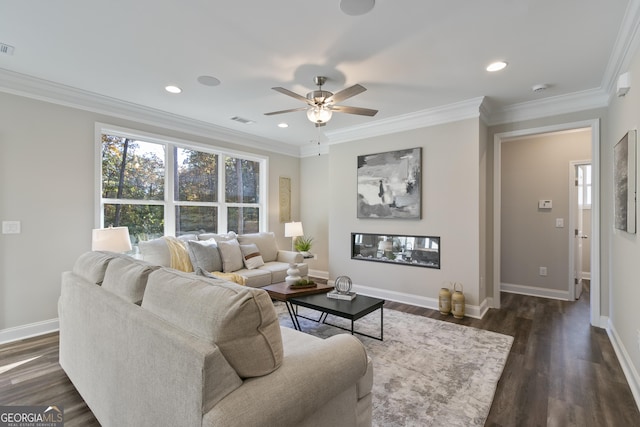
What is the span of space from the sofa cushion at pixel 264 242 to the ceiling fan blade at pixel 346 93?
8.61 feet

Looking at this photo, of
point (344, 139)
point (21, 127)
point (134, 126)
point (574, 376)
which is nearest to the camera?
point (574, 376)

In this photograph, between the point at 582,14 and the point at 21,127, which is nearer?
the point at 582,14

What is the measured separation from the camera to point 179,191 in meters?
4.51

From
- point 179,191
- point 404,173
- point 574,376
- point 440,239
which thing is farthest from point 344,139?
point 574,376

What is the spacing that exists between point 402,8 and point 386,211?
110 inches

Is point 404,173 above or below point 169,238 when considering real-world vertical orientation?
above

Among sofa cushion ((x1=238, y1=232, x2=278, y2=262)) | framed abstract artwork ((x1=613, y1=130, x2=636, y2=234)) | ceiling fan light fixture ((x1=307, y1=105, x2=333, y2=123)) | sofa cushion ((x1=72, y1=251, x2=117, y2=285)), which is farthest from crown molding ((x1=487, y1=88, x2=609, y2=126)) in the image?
sofa cushion ((x1=72, y1=251, x2=117, y2=285))

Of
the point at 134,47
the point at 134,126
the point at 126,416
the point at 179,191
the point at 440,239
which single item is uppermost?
the point at 134,47

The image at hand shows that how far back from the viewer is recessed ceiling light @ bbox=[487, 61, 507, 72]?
9.05 ft

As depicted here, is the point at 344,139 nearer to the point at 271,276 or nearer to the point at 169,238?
the point at 271,276

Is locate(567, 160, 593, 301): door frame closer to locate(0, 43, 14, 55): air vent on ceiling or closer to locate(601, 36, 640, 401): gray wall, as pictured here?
locate(601, 36, 640, 401): gray wall

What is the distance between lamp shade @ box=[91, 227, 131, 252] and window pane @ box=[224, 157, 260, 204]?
2.11m

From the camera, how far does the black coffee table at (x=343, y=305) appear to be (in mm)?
2672

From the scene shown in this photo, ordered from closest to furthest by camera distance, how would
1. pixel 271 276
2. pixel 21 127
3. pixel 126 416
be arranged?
1. pixel 126 416
2. pixel 21 127
3. pixel 271 276
